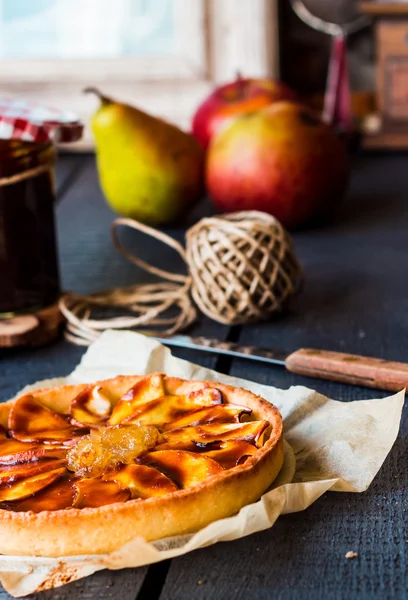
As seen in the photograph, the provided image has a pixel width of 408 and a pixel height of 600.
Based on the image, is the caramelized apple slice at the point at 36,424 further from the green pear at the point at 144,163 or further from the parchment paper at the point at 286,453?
the green pear at the point at 144,163

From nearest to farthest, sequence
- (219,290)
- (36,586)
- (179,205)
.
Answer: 1. (36,586)
2. (219,290)
3. (179,205)

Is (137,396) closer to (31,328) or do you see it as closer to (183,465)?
(183,465)

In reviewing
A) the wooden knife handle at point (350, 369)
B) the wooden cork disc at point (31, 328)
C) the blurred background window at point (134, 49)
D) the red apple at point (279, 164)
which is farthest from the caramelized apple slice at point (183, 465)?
the blurred background window at point (134, 49)

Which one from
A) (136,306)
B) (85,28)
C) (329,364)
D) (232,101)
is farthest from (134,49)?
(329,364)

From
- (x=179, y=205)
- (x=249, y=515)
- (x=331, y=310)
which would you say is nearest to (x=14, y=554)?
(x=249, y=515)

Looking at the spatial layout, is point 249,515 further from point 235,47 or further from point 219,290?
point 235,47

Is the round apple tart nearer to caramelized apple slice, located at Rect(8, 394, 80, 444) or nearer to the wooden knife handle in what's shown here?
caramelized apple slice, located at Rect(8, 394, 80, 444)
